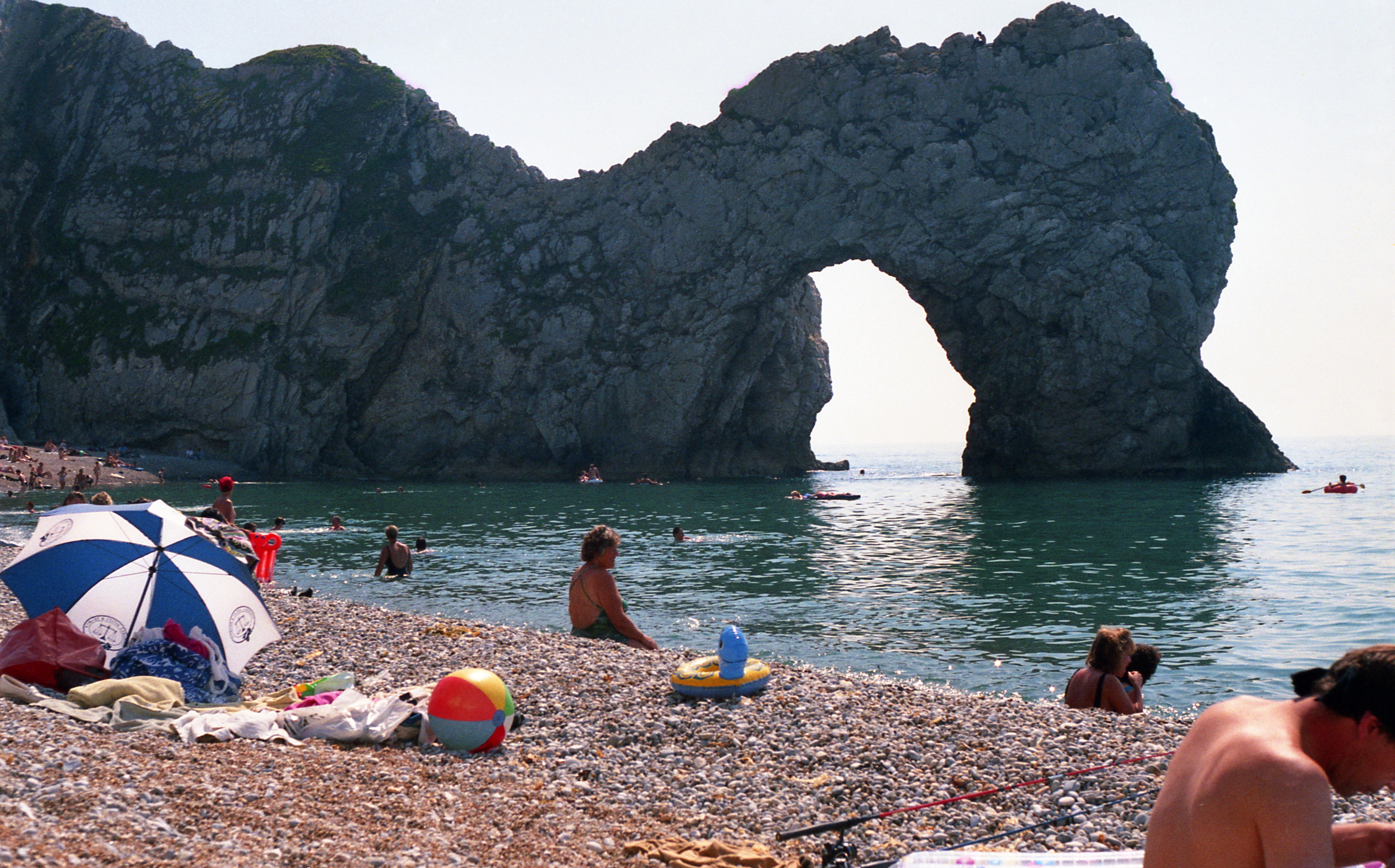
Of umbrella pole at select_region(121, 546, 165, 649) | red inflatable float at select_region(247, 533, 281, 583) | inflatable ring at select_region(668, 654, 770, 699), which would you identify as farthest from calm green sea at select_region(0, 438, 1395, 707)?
umbrella pole at select_region(121, 546, 165, 649)

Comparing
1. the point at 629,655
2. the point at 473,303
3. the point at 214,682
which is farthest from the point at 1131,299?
the point at 214,682

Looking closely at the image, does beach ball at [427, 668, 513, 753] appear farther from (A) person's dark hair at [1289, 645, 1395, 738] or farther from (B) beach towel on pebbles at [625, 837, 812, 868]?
(A) person's dark hair at [1289, 645, 1395, 738]

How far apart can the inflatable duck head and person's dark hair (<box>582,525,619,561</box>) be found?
2613 mm

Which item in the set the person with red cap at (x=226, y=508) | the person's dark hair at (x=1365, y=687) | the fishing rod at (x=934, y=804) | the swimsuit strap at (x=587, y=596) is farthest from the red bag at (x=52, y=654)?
the person with red cap at (x=226, y=508)

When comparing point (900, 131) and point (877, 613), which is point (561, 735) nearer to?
point (877, 613)

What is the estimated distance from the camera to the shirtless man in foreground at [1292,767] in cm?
319

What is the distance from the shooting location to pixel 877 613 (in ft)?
70.2

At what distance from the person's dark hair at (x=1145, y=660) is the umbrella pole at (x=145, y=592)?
1213 cm

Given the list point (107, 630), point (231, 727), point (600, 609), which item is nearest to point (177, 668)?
point (107, 630)

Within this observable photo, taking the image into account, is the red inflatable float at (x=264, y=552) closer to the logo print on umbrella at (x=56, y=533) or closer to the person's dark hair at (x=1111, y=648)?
the logo print on umbrella at (x=56, y=533)

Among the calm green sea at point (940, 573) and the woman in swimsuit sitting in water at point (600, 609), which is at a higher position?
the woman in swimsuit sitting in water at point (600, 609)

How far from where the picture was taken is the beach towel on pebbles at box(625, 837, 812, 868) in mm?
6266

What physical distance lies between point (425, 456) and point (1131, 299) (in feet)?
210

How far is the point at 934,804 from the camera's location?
7.28 m
